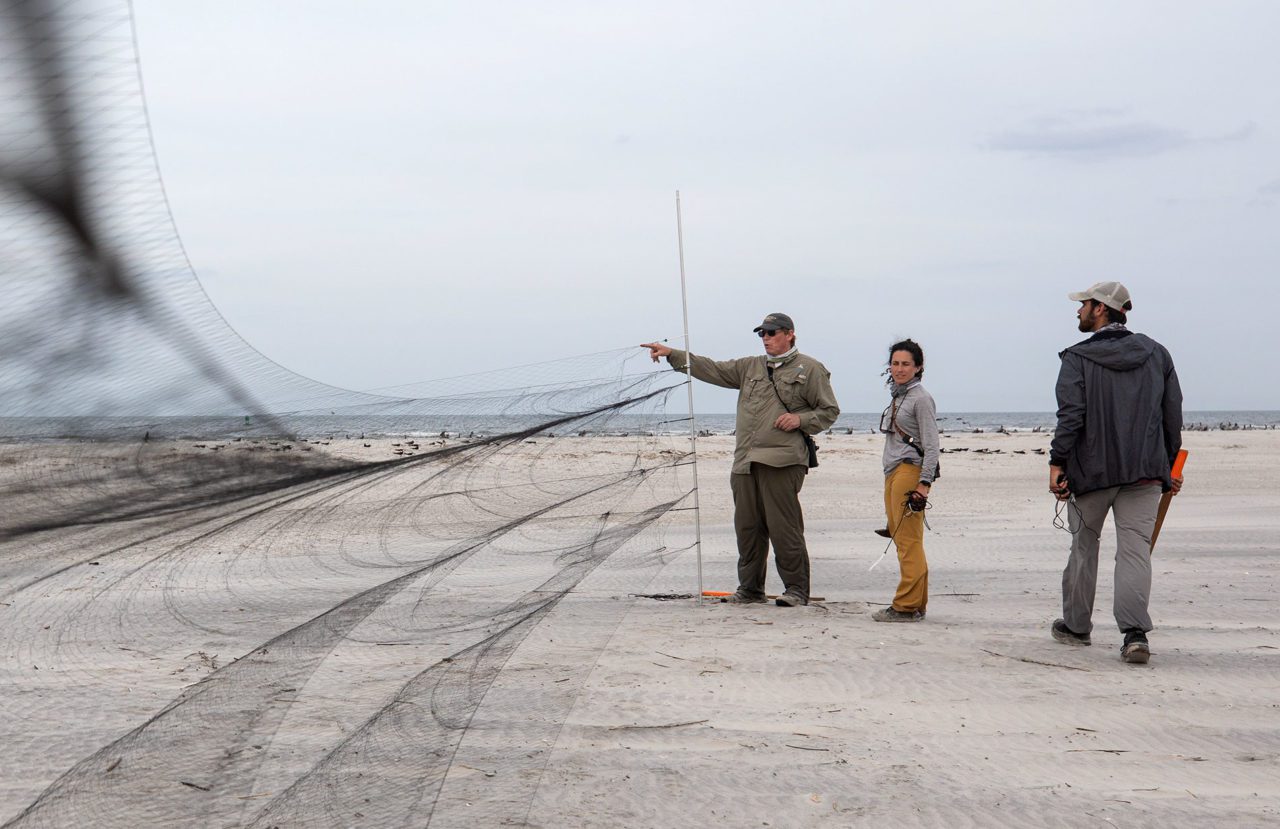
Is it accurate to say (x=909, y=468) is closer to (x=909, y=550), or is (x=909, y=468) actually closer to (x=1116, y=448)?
(x=909, y=550)

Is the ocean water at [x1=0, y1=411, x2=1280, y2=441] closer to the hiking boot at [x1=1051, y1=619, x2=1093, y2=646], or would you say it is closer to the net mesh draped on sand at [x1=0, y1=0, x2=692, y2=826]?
the net mesh draped on sand at [x1=0, y1=0, x2=692, y2=826]

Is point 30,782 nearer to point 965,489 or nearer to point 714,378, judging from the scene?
point 714,378

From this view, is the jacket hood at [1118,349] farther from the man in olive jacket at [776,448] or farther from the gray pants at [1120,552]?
the man in olive jacket at [776,448]

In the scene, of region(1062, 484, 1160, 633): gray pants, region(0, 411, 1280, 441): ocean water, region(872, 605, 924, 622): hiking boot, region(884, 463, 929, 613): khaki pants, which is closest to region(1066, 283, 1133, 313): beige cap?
region(1062, 484, 1160, 633): gray pants

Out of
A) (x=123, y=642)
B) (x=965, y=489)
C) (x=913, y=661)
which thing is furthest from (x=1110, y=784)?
(x=965, y=489)

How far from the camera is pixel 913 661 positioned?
6180 millimetres

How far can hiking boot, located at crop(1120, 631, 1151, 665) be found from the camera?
6086mm

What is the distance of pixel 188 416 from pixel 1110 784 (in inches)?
145

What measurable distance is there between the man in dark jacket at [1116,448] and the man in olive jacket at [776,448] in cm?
187

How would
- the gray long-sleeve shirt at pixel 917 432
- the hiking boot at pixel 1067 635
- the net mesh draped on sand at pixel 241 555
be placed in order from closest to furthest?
the net mesh draped on sand at pixel 241 555
the hiking boot at pixel 1067 635
the gray long-sleeve shirt at pixel 917 432

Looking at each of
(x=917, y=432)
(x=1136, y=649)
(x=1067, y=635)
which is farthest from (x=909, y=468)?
(x=1136, y=649)

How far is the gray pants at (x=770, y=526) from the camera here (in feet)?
26.4

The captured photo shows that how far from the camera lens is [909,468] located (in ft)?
25.1

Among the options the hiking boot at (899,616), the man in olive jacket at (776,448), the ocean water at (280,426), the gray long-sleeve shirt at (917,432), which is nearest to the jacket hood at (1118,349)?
the gray long-sleeve shirt at (917,432)
